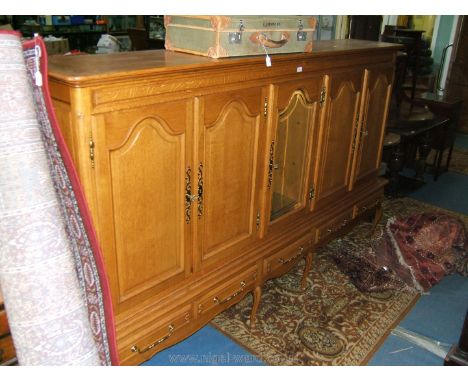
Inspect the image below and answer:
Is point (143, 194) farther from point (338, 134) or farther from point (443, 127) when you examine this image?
point (443, 127)

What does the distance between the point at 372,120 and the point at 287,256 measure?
115cm

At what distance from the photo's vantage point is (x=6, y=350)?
56.9 inches

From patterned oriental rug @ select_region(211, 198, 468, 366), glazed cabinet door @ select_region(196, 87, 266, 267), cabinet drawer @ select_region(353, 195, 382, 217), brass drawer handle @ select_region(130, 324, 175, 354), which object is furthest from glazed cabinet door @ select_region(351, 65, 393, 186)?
brass drawer handle @ select_region(130, 324, 175, 354)

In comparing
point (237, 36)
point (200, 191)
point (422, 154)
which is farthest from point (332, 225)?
point (422, 154)

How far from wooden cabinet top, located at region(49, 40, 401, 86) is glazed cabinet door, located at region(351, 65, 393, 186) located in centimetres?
81

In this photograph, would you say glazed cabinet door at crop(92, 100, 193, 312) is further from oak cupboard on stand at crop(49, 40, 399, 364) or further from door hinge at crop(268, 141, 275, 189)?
door hinge at crop(268, 141, 275, 189)

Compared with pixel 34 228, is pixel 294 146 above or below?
below

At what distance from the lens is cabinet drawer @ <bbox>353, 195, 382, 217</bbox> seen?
309 cm

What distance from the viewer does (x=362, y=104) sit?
2748 mm

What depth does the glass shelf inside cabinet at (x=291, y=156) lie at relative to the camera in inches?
87.4

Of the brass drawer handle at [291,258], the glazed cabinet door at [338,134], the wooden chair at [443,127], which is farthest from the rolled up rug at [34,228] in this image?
the wooden chair at [443,127]

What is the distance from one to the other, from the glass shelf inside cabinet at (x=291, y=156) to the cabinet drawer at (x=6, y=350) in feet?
4.38
